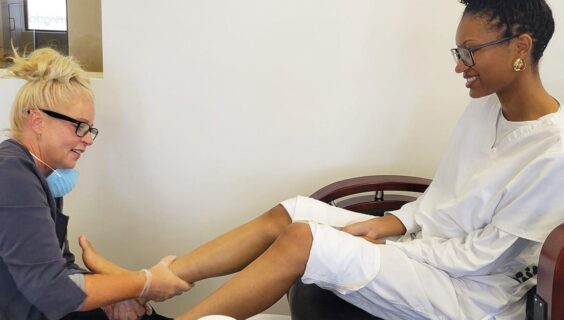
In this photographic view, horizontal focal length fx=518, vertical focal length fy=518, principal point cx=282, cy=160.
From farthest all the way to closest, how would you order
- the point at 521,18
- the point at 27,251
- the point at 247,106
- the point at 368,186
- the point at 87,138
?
the point at 247,106, the point at 368,186, the point at 87,138, the point at 521,18, the point at 27,251

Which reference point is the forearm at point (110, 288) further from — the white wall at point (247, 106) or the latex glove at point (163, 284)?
the white wall at point (247, 106)

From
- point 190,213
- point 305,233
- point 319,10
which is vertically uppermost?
point 319,10

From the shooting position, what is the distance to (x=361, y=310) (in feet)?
4.74

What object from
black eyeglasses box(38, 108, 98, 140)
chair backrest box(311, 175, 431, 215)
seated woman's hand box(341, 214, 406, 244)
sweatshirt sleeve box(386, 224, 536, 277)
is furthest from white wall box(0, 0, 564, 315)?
sweatshirt sleeve box(386, 224, 536, 277)

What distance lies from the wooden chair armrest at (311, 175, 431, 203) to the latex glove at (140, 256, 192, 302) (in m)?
0.56

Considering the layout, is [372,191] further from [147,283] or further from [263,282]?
[147,283]

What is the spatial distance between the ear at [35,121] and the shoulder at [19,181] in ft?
0.28

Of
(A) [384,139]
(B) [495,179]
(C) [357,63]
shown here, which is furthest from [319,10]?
(B) [495,179]

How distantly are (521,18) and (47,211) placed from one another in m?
1.33

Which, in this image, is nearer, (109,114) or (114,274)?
(114,274)

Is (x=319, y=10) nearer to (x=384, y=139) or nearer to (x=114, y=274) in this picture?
(x=384, y=139)

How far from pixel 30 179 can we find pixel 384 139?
4.16ft

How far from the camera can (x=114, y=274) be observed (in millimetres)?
1496

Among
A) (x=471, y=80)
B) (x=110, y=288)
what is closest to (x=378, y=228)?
(x=471, y=80)
